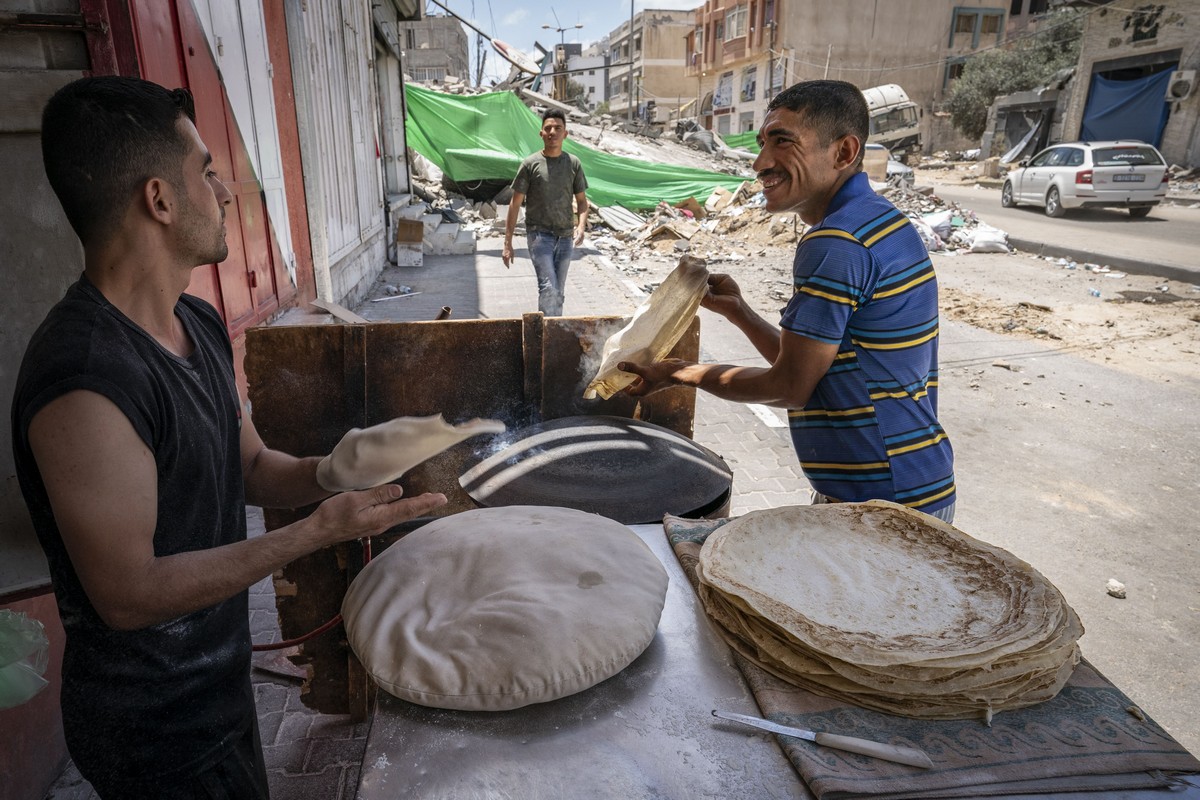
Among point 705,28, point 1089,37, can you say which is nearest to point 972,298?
point 1089,37

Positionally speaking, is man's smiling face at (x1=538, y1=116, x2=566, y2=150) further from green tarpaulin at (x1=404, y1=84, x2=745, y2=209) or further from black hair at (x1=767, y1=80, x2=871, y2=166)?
green tarpaulin at (x1=404, y1=84, x2=745, y2=209)

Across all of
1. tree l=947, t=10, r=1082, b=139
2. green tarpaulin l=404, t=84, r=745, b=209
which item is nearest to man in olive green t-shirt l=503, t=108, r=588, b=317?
green tarpaulin l=404, t=84, r=745, b=209

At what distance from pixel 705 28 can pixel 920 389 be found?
49781 millimetres

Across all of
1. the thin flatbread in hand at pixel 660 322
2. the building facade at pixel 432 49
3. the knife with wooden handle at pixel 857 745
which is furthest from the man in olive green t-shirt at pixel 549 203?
the building facade at pixel 432 49

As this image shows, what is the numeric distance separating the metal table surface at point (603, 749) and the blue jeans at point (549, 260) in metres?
6.04

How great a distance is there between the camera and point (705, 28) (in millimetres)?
45375

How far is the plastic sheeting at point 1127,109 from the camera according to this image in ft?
74.9

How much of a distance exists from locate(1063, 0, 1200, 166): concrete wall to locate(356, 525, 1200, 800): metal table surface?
2863 centimetres

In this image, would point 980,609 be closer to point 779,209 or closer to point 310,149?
point 779,209

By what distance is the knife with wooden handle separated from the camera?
1.13m

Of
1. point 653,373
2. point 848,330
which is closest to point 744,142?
point 653,373

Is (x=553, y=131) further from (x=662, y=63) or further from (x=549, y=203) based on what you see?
(x=662, y=63)

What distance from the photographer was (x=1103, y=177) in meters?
14.9

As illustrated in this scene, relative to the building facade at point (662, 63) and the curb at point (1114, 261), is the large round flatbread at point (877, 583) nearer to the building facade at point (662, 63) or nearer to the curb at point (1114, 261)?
the curb at point (1114, 261)
